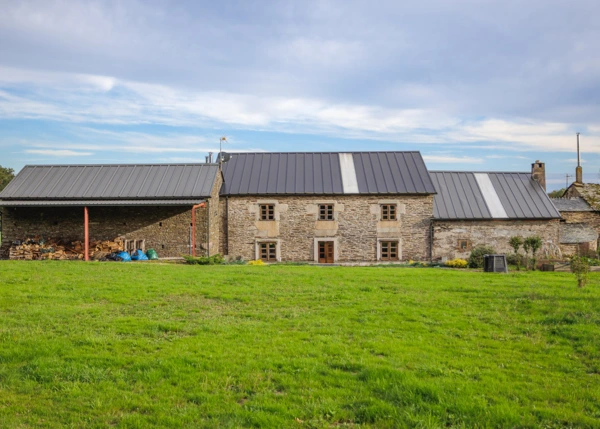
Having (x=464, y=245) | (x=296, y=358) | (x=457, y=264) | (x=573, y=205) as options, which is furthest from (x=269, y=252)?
(x=573, y=205)

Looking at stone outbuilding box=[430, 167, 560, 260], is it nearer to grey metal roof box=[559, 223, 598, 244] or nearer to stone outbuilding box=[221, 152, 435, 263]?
stone outbuilding box=[221, 152, 435, 263]

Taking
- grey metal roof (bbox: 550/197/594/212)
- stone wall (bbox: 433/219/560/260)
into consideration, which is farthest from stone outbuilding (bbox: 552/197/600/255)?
stone wall (bbox: 433/219/560/260)

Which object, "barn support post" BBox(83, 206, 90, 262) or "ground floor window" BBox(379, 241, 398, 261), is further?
"ground floor window" BBox(379, 241, 398, 261)

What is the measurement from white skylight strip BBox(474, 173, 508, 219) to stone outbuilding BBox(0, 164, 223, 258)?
51.8 feet

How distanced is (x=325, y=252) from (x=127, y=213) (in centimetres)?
1084

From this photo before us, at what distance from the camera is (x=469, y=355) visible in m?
6.83

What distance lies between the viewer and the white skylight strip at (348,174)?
84.8ft

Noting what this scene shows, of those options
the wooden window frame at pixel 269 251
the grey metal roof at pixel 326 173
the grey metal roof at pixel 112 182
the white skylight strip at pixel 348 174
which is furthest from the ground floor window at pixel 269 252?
the white skylight strip at pixel 348 174

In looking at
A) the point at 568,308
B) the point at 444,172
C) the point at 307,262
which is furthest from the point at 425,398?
the point at 444,172

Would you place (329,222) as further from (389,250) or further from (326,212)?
(389,250)

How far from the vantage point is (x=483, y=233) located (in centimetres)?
2577

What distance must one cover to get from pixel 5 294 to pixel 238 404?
8.85 m

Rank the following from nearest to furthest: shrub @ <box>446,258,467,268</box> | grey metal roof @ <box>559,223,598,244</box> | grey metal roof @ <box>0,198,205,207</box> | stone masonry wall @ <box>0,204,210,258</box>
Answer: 1. grey metal roof @ <box>0,198,205,207</box>
2. shrub @ <box>446,258,467,268</box>
3. stone masonry wall @ <box>0,204,210,258</box>
4. grey metal roof @ <box>559,223,598,244</box>

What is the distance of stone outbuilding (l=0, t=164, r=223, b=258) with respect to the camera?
23812 millimetres
